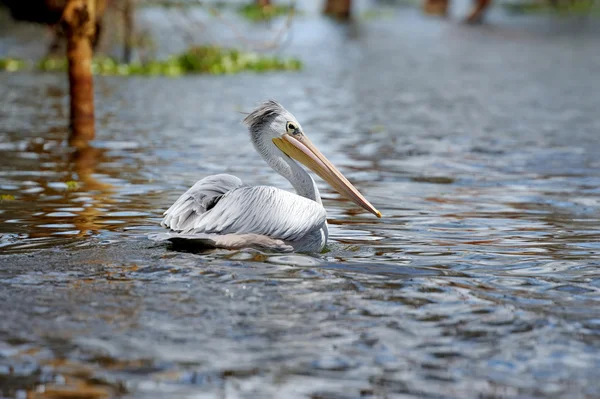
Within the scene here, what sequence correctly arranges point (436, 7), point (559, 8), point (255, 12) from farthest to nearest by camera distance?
1. point (559, 8)
2. point (436, 7)
3. point (255, 12)

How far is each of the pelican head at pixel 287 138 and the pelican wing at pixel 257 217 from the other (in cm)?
84

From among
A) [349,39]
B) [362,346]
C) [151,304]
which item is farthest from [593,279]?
[349,39]

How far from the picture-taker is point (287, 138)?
7.82 metres

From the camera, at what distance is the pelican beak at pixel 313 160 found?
25.7 feet

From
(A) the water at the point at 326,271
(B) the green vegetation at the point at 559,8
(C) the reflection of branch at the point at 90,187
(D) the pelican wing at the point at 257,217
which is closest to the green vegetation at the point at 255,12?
(B) the green vegetation at the point at 559,8

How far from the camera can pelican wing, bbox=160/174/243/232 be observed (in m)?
7.06

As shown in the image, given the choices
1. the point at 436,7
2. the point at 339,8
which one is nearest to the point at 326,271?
the point at 339,8

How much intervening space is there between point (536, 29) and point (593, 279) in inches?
1678

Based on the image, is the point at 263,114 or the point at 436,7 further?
the point at 436,7

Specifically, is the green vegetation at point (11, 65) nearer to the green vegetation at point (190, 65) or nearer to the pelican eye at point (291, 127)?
the green vegetation at point (190, 65)

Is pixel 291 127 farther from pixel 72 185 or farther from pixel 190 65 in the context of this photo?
pixel 190 65

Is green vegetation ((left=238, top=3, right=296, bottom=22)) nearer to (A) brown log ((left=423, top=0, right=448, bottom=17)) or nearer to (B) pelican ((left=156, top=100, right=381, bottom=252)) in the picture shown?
(A) brown log ((left=423, top=0, right=448, bottom=17))

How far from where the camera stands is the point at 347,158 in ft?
42.3

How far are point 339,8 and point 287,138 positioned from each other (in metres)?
49.4
